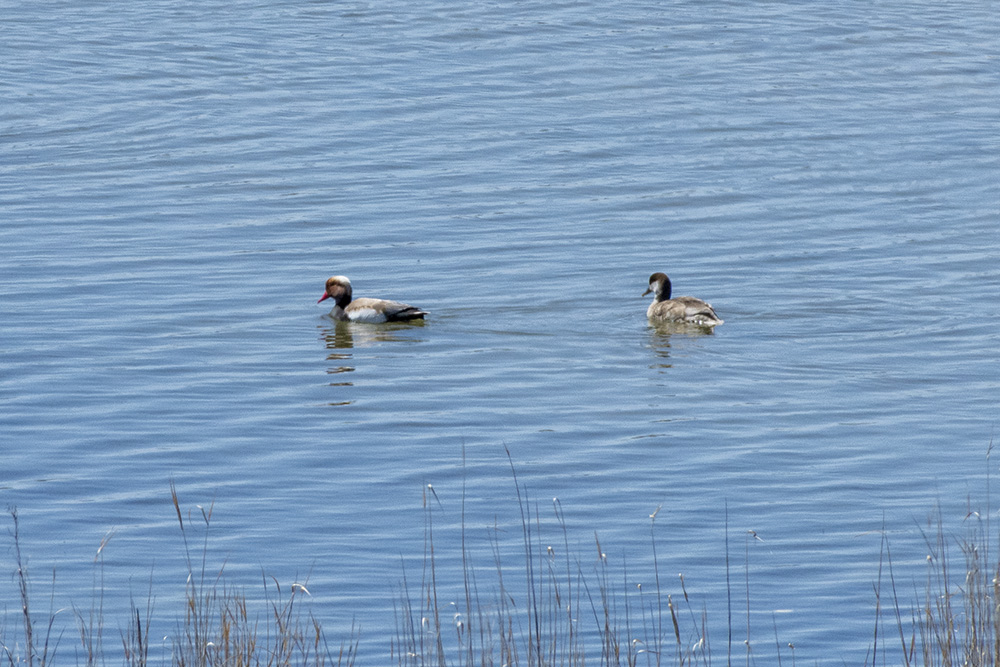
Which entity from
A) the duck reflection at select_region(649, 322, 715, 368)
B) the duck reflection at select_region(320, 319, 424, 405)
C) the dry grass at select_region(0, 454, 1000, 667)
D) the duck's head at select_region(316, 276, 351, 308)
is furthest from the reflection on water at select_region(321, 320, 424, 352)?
the dry grass at select_region(0, 454, 1000, 667)

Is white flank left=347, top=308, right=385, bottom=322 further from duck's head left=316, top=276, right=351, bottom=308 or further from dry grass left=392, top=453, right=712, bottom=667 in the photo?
dry grass left=392, top=453, right=712, bottom=667

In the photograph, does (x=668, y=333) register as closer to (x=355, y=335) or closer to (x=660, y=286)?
(x=660, y=286)

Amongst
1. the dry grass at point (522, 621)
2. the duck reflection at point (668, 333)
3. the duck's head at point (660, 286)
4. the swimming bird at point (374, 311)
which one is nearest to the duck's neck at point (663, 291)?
the duck's head at point (660, 286)

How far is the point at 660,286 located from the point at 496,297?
5.55ft

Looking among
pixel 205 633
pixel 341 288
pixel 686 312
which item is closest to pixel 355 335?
pixel 341 288

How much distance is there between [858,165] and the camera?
24453 millimetres

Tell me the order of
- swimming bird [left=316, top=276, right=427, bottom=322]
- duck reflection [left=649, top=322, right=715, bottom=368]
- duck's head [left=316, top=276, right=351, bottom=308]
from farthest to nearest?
duck's head [left=316, top=276, right=351, bottom=308] < swimming bird [left=316, top=276, right=427, bottom=322] < duck reflection [left=649, top=322, right=715, bottom=368]

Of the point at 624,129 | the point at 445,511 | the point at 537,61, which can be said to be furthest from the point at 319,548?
the point at 537,61

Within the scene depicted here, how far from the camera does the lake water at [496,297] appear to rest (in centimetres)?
1009

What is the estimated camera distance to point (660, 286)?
16.9 m

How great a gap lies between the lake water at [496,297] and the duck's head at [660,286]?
0.31 metres

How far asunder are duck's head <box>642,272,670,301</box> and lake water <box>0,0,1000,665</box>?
0.31 metres

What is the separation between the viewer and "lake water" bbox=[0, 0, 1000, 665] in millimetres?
10086

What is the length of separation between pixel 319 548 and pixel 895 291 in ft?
31.1
